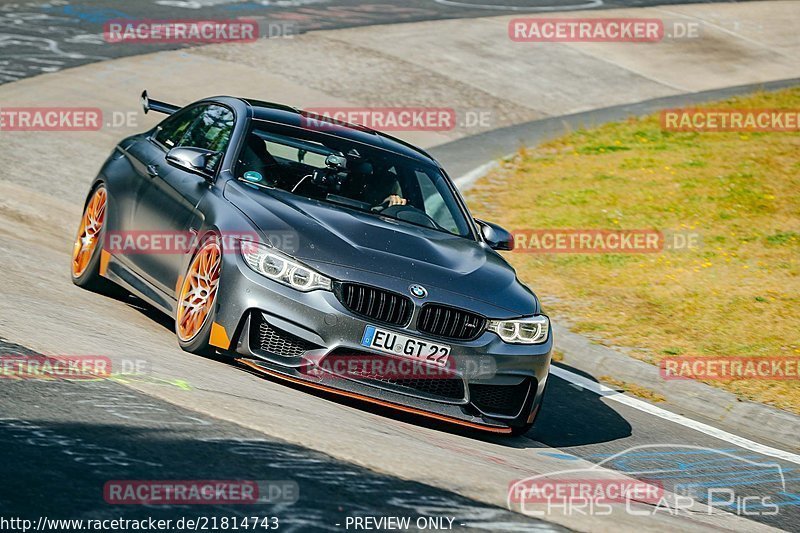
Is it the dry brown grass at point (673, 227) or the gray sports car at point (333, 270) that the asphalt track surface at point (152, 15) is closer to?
the dry brown grass at point (673, 227)

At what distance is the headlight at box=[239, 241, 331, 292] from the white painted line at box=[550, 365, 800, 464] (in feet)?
10.7

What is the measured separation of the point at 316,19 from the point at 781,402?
1740 cm

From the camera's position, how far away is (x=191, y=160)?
783cm

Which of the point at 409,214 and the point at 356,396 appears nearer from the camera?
the point at 356,396

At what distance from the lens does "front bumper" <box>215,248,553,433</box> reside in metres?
6.62

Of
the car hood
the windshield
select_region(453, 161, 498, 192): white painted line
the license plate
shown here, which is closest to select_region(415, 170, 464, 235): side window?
the windshield

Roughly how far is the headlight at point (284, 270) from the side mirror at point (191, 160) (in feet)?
4.04

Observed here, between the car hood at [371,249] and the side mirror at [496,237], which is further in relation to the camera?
the side mirror at [496,237]

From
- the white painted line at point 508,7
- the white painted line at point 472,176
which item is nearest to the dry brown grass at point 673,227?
the white painted line at point 472,176

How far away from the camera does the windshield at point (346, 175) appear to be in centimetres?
797

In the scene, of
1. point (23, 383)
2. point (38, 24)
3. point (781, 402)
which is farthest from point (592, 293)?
point (38, 24)

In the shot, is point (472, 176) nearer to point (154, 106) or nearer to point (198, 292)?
point (154, 106)

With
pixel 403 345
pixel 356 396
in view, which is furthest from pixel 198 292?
pixel 403 345

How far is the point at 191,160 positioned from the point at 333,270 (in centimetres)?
164
